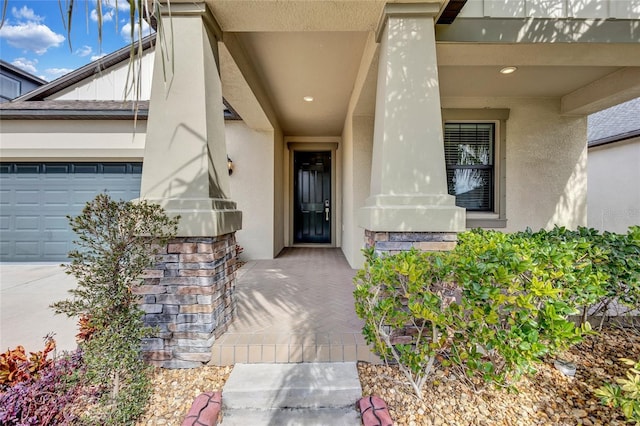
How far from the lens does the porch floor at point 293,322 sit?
7.86 ft

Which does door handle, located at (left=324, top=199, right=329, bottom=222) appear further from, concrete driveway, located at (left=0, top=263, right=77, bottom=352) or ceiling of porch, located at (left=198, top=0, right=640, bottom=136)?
concrete driveway, located at (left=0, top=263, right=77, bottom=352)

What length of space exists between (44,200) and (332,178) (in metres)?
6.46

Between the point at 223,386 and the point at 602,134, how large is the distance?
11528mm

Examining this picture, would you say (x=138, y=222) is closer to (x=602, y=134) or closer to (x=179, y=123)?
(x=179, y=123)

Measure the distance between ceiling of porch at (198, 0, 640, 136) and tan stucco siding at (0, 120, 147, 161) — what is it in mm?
2826

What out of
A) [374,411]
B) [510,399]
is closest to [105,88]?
[374,411]

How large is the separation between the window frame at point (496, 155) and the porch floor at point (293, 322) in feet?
7.98

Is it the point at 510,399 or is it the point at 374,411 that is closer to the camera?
the point at 374,411

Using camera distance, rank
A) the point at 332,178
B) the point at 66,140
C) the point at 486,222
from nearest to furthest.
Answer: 1. the point at 486,222
2. the point at 66,140
3. the point at 332,178

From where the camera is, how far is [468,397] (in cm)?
207

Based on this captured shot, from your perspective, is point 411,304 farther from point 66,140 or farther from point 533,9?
point 66,140

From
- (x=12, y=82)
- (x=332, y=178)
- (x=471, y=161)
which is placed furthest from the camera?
(x=12, y=82)

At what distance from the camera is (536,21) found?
2908 millimetres

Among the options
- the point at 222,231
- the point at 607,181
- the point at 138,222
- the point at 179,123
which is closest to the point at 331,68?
the point at 179,123
